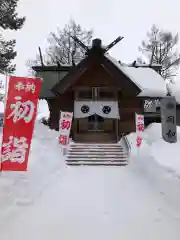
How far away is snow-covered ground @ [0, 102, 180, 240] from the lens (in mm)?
4992

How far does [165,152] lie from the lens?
12398 millimetres

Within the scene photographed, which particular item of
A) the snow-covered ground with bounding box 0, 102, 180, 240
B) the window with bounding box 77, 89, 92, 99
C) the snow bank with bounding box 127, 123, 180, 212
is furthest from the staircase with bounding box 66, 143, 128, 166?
the window with bounding box 77, 89, 92, 99

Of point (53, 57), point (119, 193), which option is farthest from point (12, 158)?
point (53, 57)

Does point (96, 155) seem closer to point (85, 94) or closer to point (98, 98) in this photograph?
point (98, 98)

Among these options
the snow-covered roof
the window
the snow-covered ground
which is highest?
the snow-covered roof

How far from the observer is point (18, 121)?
746 cm

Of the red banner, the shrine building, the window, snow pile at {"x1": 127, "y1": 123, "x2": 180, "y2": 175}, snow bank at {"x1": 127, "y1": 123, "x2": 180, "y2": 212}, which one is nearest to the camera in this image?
the red banner

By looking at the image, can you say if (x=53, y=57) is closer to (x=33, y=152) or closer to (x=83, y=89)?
(x=83, y=89)

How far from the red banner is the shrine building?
29.6 ft

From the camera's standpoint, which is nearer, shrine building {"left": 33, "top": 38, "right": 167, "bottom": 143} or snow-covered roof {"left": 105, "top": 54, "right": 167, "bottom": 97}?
shrine building {"left": 33, "top": 38, "right": 167, "bottom": 143}

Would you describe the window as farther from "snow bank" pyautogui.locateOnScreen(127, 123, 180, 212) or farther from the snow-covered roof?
"snow bank" pyautogui.locateOnScreen(127, 123, 180, 212)

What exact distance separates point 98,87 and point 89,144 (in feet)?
13.0

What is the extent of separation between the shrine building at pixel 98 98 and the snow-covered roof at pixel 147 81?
42 cm

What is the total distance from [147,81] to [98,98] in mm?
5706
